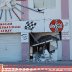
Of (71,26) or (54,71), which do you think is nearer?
(54,71)

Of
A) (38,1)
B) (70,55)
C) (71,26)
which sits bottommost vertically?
(70,55)

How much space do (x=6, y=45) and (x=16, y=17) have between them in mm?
2762

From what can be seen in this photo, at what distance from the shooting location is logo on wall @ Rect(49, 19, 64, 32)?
→ 1315 inches

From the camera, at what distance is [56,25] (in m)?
33.6

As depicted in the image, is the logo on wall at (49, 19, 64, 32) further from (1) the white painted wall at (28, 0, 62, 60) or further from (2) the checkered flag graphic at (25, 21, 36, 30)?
(2) the checkered flag graphic at (25, 21, 36, 30)

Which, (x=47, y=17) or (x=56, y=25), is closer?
(x=47, y=17)

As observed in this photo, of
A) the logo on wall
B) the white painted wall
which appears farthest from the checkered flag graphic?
the logo on wall

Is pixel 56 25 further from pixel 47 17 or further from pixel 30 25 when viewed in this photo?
pixel 30 25

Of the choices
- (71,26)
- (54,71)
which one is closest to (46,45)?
(71,26)

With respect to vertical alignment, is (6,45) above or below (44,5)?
below

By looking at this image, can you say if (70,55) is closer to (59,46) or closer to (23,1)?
(59,46)

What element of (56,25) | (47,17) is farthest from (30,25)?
(56,25)

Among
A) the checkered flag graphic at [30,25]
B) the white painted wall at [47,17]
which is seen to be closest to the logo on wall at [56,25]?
the white painted wall at [47,17]

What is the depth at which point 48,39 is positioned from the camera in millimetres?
33656
